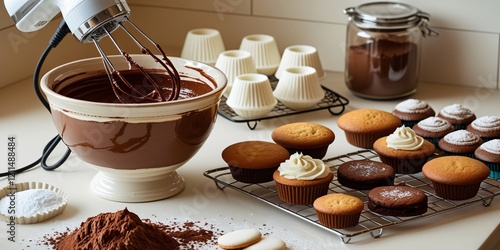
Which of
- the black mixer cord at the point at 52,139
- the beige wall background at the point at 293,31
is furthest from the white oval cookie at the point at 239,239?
the beige wall background at the point at 293,31

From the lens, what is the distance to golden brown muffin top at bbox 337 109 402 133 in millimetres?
1364

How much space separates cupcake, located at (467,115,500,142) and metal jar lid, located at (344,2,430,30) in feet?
0.97

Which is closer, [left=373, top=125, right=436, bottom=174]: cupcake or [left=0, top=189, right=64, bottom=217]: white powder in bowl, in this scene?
[left=0, top=189, right=64, bottom=217]: white powder in bowl

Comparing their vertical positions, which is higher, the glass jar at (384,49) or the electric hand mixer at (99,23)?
the electric hand mixer at (99,23)

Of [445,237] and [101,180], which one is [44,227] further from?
[445,237]

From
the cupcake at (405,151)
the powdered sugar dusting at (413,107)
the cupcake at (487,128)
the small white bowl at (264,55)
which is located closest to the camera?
the cupcake at (405,151)

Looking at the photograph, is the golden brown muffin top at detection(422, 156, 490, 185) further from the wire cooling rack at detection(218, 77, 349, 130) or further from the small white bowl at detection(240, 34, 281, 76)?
the small white bowl at detection(240, 34, 281, 76)

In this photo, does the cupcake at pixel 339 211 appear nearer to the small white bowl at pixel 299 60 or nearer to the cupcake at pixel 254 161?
the cupcake at pixel 254 161

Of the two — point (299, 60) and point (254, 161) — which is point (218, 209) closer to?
point (254, 161)

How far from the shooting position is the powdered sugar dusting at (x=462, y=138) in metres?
1.30

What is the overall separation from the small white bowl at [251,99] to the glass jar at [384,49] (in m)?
0.23

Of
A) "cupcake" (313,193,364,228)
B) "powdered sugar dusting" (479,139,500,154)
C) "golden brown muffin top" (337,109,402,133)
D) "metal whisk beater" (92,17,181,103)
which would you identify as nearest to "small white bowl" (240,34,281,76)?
"golden brown muffin top" (337,109,402,133)

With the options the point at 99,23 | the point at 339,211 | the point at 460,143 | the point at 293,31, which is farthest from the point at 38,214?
the point at 293,31

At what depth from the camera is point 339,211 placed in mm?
1035
